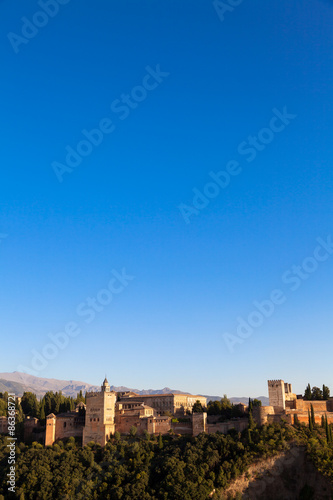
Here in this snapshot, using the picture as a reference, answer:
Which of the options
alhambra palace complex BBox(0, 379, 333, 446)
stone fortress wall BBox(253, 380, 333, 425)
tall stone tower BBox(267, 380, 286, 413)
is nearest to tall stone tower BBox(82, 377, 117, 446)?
alhambra palace complex BBox(0, 379, 333, 446)

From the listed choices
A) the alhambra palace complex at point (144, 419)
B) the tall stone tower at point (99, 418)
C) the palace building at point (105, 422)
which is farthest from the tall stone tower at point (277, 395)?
the tall stone tower at point (99, 418)

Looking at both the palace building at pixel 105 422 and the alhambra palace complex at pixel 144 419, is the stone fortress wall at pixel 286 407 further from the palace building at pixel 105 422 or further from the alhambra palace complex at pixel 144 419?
the palace building at pixel 105 422

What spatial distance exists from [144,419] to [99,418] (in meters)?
4.94

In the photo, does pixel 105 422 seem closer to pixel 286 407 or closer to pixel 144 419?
pixel 144 419

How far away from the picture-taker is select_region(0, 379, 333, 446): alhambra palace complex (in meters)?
52.2

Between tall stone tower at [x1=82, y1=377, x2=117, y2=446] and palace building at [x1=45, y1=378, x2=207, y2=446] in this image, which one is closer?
tall stone tower at [x1=82, y1=377, x2=117, y2=446]

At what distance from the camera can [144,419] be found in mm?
53969

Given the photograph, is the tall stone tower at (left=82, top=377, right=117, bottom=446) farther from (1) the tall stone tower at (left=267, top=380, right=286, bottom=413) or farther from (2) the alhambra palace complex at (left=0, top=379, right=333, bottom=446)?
(1) the tall stone tower at (left=267, top=380, right=286, bottom=413)

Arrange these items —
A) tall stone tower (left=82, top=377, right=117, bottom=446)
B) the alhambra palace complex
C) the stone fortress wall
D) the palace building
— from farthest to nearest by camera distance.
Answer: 1. the palace building
2. tall stone tower (left=82, top=377, right=117, bottom=446)
3. the alhambra palace complex
4. the stone fortress wall

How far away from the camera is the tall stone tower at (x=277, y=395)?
54500 millimetres

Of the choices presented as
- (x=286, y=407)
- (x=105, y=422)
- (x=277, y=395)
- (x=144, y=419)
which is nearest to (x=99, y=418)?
(x=105, y=422)

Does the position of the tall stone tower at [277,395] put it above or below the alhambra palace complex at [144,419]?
above

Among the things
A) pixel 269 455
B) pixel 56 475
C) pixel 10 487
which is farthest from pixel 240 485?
pixel 10 487

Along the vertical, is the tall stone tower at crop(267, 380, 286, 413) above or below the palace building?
above
